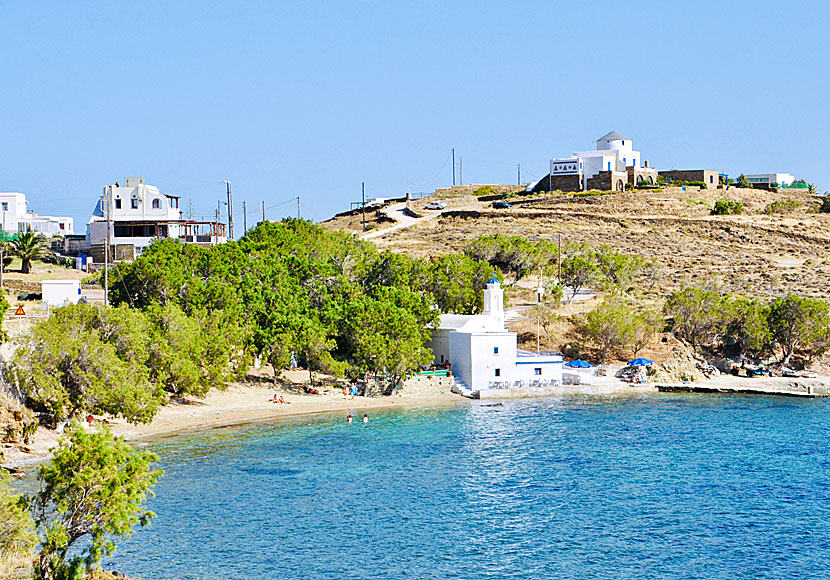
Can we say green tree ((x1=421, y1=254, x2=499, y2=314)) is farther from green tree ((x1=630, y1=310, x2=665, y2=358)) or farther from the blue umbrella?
green tree ((x1=630, y1=310, x2=665, y2=358))

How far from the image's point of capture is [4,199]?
98.1 meters

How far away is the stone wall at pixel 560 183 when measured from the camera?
385ft

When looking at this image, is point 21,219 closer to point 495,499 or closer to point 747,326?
point 747,326

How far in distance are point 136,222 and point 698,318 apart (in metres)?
44.9

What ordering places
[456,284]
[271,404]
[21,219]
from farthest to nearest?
[21,219]
[456,284]
[271,404]

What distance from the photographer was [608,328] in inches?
2395

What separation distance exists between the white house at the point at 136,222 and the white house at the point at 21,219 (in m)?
17.5

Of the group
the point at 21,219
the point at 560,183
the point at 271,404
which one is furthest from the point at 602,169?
the point at 271,404

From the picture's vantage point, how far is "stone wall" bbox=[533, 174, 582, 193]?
117 meters

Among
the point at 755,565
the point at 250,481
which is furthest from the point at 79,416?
the point at 755,565

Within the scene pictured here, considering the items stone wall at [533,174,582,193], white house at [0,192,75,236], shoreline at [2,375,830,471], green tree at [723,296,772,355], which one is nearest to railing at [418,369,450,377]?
shoreline at [2,375,830,471]

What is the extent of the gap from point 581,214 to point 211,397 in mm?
64943

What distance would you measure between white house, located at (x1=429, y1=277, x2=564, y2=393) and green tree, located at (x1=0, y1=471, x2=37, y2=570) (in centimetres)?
3580

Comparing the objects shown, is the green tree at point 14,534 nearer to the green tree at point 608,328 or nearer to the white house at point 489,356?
the white house at point 489,356
